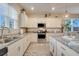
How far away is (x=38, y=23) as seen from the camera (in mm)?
3010

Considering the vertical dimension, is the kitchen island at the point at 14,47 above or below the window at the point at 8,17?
below

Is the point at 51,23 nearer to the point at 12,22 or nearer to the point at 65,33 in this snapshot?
the point at 65,33

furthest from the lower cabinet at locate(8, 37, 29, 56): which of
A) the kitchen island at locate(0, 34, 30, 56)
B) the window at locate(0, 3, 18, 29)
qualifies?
the window at locate(0, 3, 18, 29)

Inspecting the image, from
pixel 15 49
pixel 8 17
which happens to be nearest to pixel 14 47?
pixel 15 49

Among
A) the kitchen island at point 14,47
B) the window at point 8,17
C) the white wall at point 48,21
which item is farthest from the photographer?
the white wall at point 48,21

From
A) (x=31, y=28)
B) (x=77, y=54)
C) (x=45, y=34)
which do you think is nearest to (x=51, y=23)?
(x=45, y=34)

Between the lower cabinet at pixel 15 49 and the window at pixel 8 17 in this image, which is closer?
the lower cabinet at pixel 15 49

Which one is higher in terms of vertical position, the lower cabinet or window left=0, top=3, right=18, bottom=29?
window left=0, top=3, right=18, bottom=29

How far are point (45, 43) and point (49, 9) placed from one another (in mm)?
867

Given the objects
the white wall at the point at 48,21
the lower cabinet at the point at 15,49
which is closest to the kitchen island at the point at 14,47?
the lower cabinet at the point at 15,49

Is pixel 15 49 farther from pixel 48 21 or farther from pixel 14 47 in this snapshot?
pixel 48 21

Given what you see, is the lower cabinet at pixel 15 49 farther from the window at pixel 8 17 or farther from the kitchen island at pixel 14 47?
the window at pixel 8 17

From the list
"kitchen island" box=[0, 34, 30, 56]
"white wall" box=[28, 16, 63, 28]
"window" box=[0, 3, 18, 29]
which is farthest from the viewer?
"white wall" box=[28, 16, 63, 28]

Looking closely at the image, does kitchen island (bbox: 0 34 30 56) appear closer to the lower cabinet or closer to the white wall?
the lower cabinet
